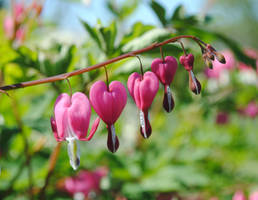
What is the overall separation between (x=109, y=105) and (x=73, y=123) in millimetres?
72

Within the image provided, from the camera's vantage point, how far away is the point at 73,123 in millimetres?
546

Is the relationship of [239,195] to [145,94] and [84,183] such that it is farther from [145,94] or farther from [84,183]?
[145,94]

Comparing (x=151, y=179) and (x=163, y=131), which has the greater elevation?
(x=151, y=179)

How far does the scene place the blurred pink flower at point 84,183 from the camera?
3.56ft

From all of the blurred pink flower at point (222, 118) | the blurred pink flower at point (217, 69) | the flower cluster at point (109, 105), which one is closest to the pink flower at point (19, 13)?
the flower cluster at point (109, 105)

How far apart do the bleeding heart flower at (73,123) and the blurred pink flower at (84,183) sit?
577 mm

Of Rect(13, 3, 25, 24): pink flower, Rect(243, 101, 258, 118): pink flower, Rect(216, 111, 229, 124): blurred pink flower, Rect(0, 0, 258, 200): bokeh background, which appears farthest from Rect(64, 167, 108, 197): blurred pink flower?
Rect(243, 101, 258, 118): pink flower

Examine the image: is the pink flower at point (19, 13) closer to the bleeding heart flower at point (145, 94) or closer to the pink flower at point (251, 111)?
the bleeding heart flower at point (145, 94)

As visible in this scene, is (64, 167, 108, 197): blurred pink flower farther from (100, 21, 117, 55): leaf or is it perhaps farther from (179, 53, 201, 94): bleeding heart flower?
(179, 53, 201, 94): bleeding heart flower

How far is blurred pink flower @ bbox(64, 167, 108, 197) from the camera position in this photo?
109cm

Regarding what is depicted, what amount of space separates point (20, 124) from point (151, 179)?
0.52 metres

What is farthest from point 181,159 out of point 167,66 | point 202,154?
point 167,66

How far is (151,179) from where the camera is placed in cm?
117

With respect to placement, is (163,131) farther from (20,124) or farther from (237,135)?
(20,124)
